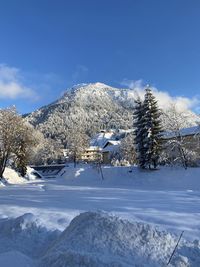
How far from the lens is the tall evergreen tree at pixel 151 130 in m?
49.7

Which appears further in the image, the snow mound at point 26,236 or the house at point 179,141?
the house at point 179,141

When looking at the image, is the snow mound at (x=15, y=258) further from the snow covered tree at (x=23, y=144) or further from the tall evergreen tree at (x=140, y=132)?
the tall evergreen tree at (x=140, y=132)

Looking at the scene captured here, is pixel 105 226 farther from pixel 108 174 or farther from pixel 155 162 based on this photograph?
pixel 108 174

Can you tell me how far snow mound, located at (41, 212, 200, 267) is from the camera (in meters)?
6.39

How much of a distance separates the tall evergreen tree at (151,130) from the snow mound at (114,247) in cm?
4247

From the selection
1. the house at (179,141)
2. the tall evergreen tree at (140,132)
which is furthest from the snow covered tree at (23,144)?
the house at (179,141)

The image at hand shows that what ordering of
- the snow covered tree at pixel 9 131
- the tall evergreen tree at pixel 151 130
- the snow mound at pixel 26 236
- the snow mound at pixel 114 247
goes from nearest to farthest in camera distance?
the snow mound at pixel 114 247, the snow mound at pixel 26 236, the snow covered tree at pixel 9 131, the tall evergreen tree at pixel 151 130

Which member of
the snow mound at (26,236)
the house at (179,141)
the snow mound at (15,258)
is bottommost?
the snow mound at (15,258)

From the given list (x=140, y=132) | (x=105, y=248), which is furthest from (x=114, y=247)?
(x=140, y=132)

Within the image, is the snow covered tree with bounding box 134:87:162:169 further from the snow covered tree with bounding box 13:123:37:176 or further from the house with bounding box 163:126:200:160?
the snow covered tree with bounding box 13:123:37:176

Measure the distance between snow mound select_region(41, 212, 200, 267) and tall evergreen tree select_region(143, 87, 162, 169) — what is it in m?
42.5

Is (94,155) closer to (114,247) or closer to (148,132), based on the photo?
(148,132)

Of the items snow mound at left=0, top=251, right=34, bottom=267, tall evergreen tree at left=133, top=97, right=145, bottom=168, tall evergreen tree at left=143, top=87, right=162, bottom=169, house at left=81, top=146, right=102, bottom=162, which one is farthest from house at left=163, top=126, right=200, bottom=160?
snow mound at left=0, top=251, right=34, bottom=267

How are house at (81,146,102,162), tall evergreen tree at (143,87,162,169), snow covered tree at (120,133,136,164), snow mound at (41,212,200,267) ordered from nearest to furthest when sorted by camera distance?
snow mound at (41,212,200,267), tall evergreen tree at (143,87,162,169), house at (81,146,102,162), snow covered tree at (120,133,136,164)
